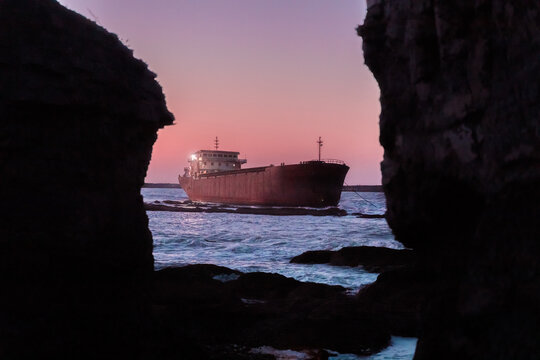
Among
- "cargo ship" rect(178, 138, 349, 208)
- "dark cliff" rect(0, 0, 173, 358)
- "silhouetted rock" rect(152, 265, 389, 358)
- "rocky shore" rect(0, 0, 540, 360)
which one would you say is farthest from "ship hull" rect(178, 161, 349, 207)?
"dark cliff" rect(0, 0, 173, 358)

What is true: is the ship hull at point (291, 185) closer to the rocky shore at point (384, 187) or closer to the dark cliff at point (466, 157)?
the rocky shore at point (384, 187)

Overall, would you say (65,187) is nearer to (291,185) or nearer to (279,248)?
(279,248)

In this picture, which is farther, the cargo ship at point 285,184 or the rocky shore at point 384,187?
the cargo ship at point 285,184

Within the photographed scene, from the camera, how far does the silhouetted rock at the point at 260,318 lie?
756cm

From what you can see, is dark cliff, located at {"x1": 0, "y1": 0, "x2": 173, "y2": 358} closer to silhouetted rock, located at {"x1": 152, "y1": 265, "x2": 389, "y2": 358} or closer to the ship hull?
silhouetted rock, located at {"x1": 152, "y1": 265, "x2": 389, "y2": 358}

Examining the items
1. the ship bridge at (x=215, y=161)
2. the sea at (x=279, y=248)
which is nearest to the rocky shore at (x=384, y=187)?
the sea at (x=279, y=248)

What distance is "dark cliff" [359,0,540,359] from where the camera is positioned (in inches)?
141

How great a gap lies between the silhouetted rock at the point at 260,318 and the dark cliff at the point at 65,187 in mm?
1283

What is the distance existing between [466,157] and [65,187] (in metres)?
5.18

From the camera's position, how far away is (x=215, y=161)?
256 ft

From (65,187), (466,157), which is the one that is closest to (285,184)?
(65,187)

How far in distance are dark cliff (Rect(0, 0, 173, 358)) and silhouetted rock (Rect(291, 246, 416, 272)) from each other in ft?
34.5

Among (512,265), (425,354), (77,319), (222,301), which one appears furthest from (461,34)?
(222,301)

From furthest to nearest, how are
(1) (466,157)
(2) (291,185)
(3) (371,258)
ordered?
1. (2) (291,185)
2. (3) (371,258)
3. (1) (466,157)
